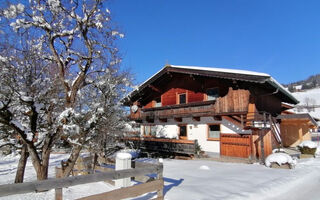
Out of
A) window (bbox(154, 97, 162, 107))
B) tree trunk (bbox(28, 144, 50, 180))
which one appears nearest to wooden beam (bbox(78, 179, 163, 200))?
tree trunk (bbox(28, 144, 50, 180))

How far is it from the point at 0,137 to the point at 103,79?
392cm

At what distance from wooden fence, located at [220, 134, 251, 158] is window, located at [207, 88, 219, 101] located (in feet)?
9.46

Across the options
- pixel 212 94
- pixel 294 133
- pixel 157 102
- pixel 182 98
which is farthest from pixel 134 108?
pixel 294 133

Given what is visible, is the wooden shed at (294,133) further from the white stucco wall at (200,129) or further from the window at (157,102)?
the window at (157,102)

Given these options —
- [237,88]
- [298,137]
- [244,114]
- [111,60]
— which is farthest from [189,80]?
[298,137]

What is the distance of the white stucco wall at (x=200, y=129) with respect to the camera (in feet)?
43.9

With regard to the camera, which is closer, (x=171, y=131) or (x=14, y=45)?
(x=14, y=45)

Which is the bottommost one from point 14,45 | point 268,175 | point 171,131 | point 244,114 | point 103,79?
point 268,175

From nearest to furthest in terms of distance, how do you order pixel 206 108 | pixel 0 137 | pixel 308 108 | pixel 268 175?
pixel 0 137
pixel 268 175
pixel 206 108
pixel 308 108

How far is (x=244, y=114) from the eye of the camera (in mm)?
12117

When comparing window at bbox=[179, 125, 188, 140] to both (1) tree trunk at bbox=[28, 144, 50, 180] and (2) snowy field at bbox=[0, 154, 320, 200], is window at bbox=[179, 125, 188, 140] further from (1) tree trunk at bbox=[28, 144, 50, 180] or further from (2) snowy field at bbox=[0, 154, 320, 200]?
(1) tree trunk at bbox=[28, 144, 50, 180]

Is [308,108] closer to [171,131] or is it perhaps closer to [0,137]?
[171,131]

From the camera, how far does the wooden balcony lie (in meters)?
12.4

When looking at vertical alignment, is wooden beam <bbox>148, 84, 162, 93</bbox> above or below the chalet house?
above
